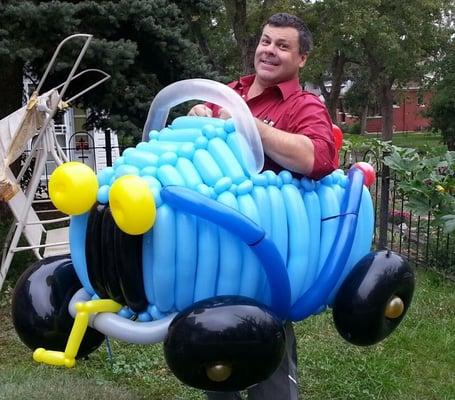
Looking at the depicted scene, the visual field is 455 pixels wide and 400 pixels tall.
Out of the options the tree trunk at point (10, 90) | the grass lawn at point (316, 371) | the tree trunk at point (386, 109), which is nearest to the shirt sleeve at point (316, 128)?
the grass lawn at point (316, 371)

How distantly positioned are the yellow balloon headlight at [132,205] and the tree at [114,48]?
3743 millimetres

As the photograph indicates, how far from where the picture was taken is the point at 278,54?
2.11 m

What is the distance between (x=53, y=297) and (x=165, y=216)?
2.07ft

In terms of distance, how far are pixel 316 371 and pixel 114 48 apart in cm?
297

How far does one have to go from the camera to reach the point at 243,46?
17.8 m

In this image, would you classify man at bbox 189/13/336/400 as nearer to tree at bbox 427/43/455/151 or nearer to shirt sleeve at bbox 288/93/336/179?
shirt sleeve at bbox 288/93/336/179

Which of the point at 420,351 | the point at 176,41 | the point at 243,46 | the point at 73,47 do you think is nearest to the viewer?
the point at 420,351

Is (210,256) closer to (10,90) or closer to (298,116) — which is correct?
(298,116)

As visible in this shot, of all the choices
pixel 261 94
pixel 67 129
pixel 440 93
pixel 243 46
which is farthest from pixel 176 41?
pixel 440 93

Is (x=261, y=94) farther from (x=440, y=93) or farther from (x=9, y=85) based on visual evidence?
(x=440, y=93)

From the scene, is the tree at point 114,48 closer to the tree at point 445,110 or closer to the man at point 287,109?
the man at point 287,109

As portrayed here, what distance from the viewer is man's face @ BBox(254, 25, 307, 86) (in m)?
2.11

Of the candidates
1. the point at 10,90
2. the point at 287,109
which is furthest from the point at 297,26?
the point at 10,90

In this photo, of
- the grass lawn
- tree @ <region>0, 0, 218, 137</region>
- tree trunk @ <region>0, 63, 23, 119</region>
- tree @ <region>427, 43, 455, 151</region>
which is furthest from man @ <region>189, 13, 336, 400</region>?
tree @ <region>427, 43, 455, 151</region>
